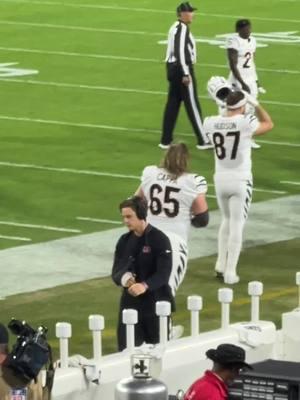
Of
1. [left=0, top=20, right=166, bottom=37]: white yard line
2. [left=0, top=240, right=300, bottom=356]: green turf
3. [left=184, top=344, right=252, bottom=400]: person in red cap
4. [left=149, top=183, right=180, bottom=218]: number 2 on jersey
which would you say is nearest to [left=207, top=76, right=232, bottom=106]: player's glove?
[left=0, top=240, right=300, bottom=356]: green turf

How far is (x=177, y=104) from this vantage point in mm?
23844

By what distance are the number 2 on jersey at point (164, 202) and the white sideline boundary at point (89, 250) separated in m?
2.34

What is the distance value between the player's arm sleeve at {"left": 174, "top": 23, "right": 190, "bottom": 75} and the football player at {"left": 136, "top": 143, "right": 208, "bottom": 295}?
8.41 m

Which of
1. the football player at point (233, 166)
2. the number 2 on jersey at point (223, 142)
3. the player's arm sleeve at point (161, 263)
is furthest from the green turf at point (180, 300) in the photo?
the player's arm sleeve at point (161, 263)

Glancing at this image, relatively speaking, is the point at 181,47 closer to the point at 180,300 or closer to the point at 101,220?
the point at 101,220

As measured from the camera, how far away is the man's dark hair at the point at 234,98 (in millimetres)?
16609

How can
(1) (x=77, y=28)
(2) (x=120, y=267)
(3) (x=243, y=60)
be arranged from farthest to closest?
(1) (x=77, y=28) < (3) (x=243, y=60) < (2) (x=120, y=267)

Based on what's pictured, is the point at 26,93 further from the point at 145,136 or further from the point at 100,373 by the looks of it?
the point at 100,373

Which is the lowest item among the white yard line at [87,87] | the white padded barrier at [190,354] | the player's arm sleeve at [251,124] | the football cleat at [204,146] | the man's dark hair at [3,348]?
the white yard line at [87,87]

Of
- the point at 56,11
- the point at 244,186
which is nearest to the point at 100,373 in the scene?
the point at 244,186

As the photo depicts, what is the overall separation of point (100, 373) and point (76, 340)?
11.0ft

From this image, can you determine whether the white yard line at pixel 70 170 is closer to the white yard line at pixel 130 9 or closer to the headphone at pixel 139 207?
the headphone at pixel 139 207

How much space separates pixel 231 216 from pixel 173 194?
2.38m

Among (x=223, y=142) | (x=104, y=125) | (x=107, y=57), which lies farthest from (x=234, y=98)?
(x=107, y=57)
